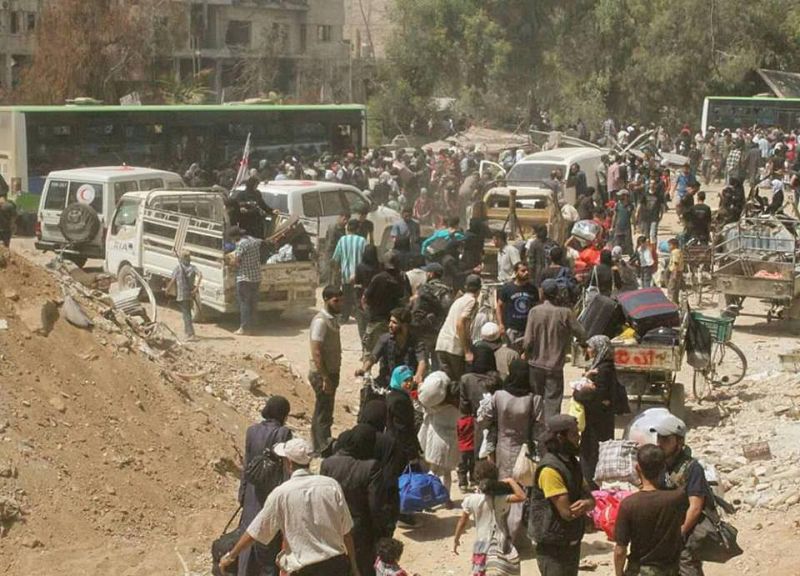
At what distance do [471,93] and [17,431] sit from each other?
4617 centimetres

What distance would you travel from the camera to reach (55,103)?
47812 millimetres

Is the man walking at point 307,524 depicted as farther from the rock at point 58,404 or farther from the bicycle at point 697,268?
the bicycle at point 697,268

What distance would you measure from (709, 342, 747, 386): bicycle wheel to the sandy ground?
339mm

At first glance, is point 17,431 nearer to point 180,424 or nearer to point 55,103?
point 180,424

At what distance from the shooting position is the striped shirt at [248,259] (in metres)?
17.5

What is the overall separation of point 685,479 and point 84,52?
43802 millimetres

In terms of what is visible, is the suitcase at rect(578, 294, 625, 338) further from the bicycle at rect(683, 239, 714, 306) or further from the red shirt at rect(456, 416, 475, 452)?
the bicycle at rect(683, 239, 714, 306)

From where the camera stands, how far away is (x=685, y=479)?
23.8 feet

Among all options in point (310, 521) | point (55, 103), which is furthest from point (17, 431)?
point (55, 103)

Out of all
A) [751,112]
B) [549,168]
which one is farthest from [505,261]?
[751,112]

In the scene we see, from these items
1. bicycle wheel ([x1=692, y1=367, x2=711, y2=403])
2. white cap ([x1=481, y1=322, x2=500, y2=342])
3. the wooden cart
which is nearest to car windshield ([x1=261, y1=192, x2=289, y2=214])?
bicycle wheel ([x1=692, y1=367, x2=711, y2=403])

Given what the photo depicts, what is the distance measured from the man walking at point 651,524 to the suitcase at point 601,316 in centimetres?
572

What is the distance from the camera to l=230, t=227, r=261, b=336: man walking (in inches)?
691

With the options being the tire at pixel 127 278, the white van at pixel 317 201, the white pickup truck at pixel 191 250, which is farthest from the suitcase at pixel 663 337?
the tire at pixel 127 278
